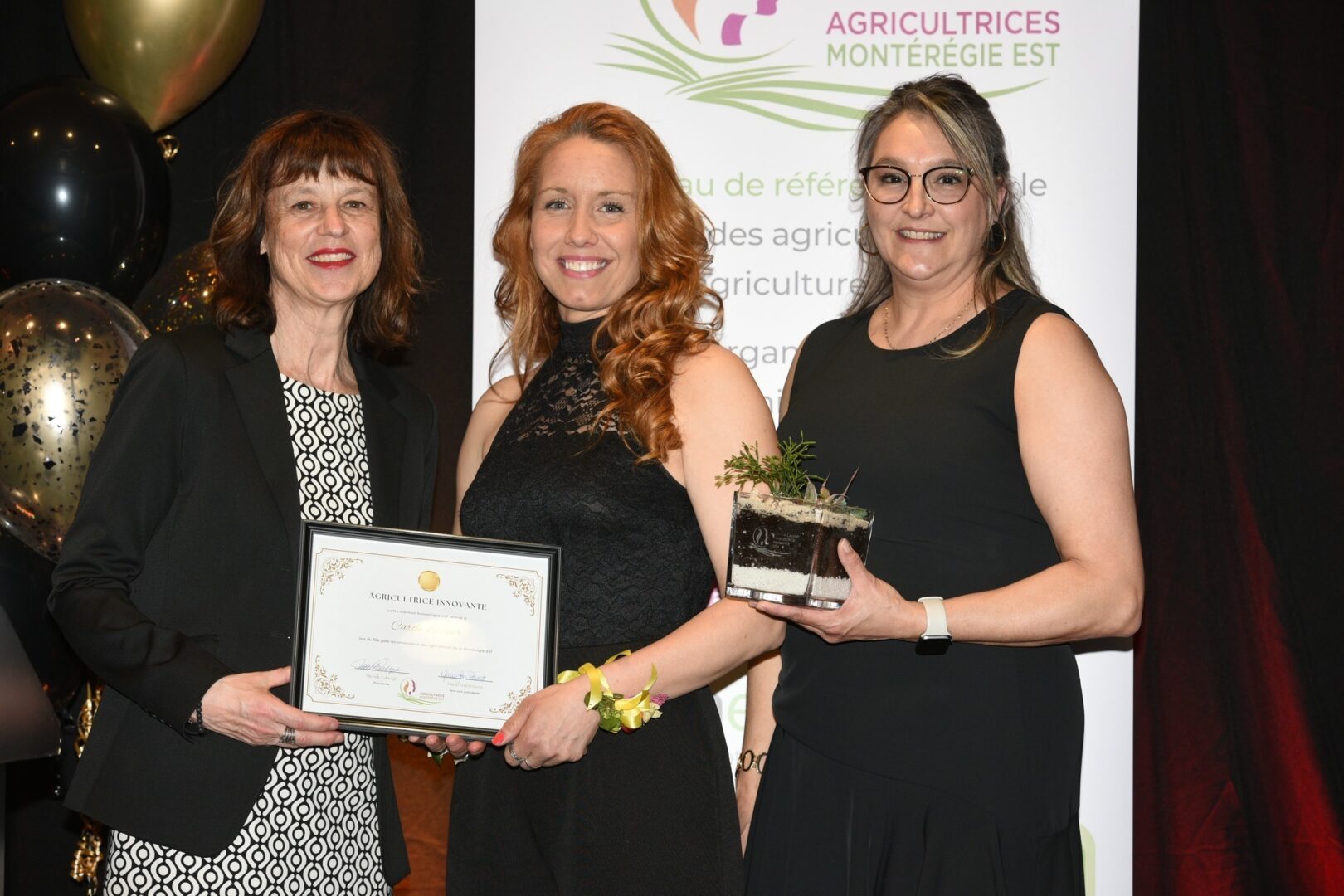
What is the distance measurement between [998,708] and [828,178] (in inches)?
84.6

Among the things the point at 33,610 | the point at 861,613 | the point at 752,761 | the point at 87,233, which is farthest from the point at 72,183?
the point at 861,613

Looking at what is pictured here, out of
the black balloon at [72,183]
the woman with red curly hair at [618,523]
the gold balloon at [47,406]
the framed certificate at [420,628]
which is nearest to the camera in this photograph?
the framed certificate at [420,628]

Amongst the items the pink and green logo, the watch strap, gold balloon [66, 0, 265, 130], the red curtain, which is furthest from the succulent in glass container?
gold balloon [66, 0, 265, 130]

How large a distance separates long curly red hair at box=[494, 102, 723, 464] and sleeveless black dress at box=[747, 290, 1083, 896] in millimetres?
351

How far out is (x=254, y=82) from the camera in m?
4.39

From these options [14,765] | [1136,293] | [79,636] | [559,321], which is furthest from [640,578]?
[14,765]

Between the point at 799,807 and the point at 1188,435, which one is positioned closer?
the point at 799,807

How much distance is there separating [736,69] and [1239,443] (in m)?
2.07

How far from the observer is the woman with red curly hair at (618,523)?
215 centimetres

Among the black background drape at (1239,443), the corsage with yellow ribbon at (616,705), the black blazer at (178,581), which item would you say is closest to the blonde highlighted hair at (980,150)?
the corsage with yellow ribbon at (616,705)

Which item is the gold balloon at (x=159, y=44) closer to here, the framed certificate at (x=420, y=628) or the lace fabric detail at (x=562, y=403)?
the lace fabric detail at (x=562, y=403)

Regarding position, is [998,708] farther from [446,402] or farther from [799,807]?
[446,402]

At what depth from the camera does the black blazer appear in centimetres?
204

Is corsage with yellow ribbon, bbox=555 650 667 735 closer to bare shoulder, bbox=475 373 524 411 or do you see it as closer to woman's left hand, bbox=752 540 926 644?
woman's left hand, bbox=752 540 926 644
